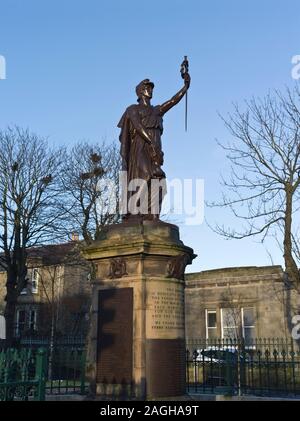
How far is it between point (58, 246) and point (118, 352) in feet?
62.1

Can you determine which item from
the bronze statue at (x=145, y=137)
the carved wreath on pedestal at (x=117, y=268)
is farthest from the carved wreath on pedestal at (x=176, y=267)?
the bronze statue at (x=145, y=137)

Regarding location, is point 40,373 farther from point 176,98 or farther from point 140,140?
point 176,98

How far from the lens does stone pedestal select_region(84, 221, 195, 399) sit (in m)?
9.06

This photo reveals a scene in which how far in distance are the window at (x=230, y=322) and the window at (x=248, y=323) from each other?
40 cm

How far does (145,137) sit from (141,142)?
167 mm

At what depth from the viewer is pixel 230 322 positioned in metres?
30.7

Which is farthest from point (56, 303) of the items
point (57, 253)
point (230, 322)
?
point (230, 322)

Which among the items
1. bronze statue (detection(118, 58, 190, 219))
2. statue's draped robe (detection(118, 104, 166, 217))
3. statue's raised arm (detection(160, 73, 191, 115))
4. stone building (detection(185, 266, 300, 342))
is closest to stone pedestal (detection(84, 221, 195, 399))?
bronze statue (detection(118, 58, 190, 219))

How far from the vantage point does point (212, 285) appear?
32094mm

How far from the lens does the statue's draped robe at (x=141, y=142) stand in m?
10.5

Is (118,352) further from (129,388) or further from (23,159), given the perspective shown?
(23,159)

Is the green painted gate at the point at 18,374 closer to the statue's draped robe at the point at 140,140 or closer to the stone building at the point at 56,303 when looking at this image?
the statue's draped robe at the point at 140,140
